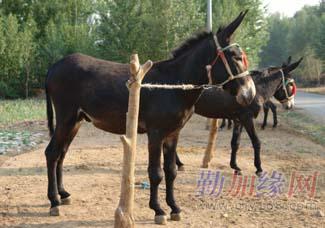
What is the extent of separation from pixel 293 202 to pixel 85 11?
112ft

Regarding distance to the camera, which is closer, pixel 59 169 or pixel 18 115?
pixel 59 169

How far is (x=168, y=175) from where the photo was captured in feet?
17.8

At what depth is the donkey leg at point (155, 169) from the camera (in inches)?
196

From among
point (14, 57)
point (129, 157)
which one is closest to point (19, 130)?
point (129, 157)

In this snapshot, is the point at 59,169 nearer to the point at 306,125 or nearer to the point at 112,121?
the point at 112,121

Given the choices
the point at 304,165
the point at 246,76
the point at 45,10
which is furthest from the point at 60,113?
the point at 45,10

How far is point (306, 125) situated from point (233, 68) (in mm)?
11441

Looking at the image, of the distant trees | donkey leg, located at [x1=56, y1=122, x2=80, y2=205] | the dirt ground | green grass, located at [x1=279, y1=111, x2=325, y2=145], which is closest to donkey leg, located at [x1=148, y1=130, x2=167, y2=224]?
the dirt ground

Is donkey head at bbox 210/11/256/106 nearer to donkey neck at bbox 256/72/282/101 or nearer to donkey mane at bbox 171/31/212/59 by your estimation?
donkey mane at bbox 171/31/212/59

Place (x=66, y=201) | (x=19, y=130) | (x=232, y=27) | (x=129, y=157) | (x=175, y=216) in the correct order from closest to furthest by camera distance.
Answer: (x=129, y=157), (x=232, y=27), (x=175, y=216), (x=66, y=201), (x=19, y=130)

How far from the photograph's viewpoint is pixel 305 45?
59.0 m

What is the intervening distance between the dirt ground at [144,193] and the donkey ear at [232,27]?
7.75 feet

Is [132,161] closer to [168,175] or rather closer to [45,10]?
[168,175]

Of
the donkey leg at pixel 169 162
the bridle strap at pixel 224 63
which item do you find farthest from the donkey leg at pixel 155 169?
the bridle strap at pixel 224 63
